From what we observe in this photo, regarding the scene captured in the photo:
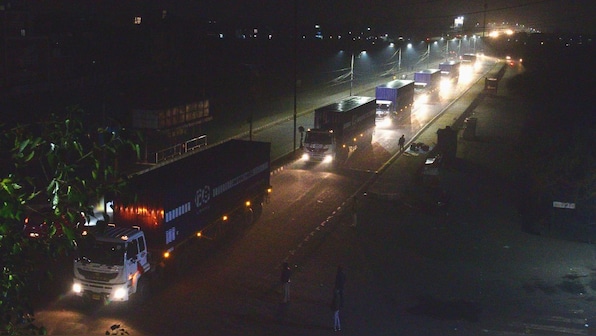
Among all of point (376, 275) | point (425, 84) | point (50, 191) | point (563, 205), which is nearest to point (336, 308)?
point (376, 275)

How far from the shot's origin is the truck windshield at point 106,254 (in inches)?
640

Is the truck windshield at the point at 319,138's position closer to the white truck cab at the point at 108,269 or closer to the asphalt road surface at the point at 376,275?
the asphalt road surface at the point at 376,275

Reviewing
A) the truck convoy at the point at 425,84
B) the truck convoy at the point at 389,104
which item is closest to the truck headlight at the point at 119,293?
the truck convoy at the point at 389,104

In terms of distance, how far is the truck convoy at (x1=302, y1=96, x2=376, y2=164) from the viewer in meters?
36.2

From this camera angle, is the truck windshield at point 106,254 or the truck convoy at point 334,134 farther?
the truck convoy at point 334,134

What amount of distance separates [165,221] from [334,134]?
19.6m

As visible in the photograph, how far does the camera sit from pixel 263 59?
88.9m

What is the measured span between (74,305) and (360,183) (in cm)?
1850


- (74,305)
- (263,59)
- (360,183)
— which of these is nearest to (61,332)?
(74,305)

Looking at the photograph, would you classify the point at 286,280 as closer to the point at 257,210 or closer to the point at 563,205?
the point at 257,210

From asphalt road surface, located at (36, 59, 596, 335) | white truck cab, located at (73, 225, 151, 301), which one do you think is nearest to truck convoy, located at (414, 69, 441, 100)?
asphalt road surface, located at (36, 59, 596, 335)

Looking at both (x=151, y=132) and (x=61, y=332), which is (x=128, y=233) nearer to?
(x=61, y=332)

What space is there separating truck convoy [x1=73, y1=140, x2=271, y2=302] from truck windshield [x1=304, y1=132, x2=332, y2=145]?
12.5 m

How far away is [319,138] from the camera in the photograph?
36.3m
